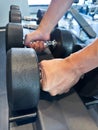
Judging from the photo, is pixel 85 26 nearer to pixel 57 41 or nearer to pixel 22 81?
pixel 57 41

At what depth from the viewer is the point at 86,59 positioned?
A: 2.03 feet

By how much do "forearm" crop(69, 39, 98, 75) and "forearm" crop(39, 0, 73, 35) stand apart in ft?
1.61

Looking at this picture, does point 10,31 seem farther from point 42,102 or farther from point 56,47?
point 42,102

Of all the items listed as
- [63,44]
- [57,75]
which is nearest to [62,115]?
[57,75]

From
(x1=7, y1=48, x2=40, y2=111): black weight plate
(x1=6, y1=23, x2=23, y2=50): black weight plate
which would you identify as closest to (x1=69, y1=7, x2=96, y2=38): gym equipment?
(x1=6, y1=23, x2=23, y2=50): black weight plate

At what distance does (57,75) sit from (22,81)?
4.7 inches

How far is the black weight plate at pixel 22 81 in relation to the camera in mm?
567

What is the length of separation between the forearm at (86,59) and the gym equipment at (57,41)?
0.30m

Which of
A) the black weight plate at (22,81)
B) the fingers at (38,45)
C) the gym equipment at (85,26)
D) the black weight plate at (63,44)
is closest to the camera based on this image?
the black weight plate at (22,81)

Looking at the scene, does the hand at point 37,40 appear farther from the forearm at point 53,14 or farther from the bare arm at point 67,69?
the bare arm at point 67,69

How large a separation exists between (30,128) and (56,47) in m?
0.45

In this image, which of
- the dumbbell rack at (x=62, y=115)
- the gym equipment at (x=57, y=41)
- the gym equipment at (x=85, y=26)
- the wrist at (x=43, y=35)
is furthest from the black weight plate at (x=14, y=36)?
the gym equipment at (x=85, y=26)

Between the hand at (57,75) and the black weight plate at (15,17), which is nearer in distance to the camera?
the hand at (57,75)

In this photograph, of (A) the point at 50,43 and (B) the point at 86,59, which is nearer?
(B) the point at 86,59
